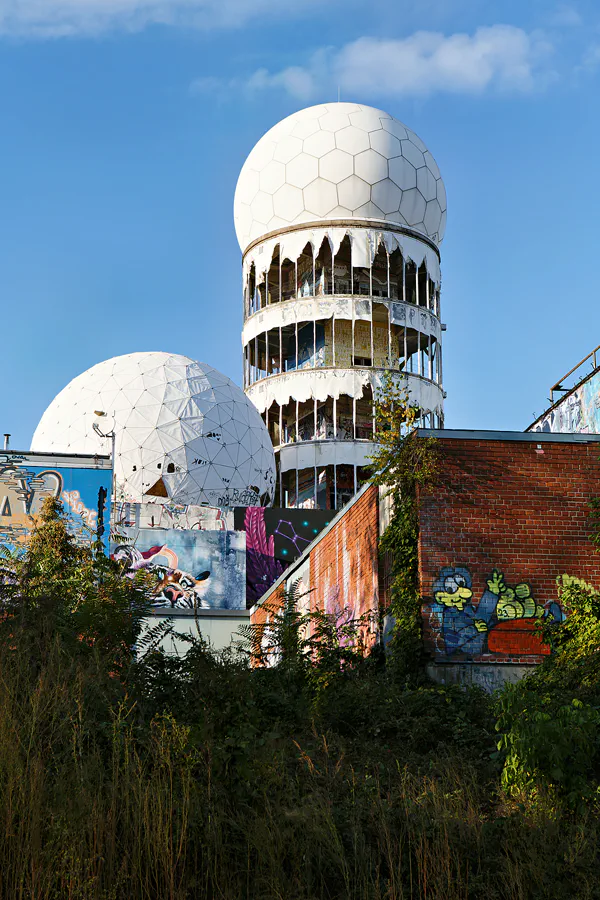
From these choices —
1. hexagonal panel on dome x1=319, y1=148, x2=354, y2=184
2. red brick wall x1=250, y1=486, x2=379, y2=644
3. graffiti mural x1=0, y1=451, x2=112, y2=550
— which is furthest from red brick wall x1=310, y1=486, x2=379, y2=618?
hexagonal panel on dome x1=319, y1=148, x2=354, y2=184

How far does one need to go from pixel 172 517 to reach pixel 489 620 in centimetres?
2216

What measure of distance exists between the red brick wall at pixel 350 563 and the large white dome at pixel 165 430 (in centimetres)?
1501

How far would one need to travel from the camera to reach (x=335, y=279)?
5281cm

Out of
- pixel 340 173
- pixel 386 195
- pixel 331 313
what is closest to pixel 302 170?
pixel 340 173

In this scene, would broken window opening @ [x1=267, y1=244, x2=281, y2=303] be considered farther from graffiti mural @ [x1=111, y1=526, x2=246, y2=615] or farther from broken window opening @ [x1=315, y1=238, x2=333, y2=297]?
graffiti mural @ [x1=111, y1=526, x2=246, y2=615]

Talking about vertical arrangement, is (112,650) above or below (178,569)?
below

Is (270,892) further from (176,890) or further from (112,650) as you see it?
(112,650)

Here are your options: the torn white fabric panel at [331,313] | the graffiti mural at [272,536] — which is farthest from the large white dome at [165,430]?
the torn white fabric panel at [331,313]

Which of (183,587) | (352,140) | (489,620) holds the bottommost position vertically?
(489,620)

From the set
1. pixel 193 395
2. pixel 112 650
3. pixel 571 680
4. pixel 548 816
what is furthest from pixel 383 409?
pixel 193 395

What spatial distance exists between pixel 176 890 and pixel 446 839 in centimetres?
202

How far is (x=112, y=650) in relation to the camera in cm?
1193

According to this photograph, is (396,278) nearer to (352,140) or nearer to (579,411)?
(352,140)

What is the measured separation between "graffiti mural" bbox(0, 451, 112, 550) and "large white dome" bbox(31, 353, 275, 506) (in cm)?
398
